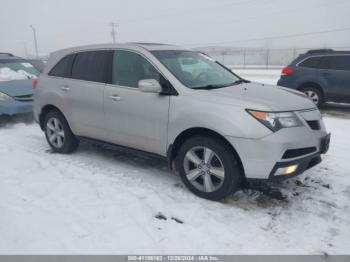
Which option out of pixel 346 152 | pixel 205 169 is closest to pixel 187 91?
pixel 205 169

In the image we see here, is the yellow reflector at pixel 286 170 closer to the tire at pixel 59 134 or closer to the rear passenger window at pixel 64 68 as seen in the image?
the tire at pixel 59 134

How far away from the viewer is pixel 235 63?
43344 millimetres

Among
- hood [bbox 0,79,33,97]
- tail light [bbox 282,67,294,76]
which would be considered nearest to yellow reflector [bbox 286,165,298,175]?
hood [bbox 0,79,33,97]

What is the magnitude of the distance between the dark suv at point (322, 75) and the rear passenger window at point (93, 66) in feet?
21.8

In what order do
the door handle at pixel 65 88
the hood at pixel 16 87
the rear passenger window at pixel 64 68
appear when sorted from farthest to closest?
the hood at pixel 16 87 → the rear passenger window at pixel 64 68 → the door handle at pixel 65 88

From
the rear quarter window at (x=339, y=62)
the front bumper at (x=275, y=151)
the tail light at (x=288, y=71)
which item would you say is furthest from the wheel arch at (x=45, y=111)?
the rear quarter window at (x=339, y=62)

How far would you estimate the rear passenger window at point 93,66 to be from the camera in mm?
4809

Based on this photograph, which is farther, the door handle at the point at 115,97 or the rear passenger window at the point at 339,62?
the rear passenger window at the point at 339,62

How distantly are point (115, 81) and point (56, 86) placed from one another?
142 cm

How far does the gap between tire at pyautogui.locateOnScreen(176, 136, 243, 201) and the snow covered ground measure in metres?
0.16

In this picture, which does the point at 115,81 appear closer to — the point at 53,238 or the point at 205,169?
the point at 205,169

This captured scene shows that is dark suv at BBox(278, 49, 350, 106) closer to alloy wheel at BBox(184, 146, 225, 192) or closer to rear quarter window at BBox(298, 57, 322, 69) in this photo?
rear quarter window at BBox(298, 57, 322, 69)

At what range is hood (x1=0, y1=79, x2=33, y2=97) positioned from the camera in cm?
778

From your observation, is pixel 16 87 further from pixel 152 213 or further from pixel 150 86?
pixel 152 213
